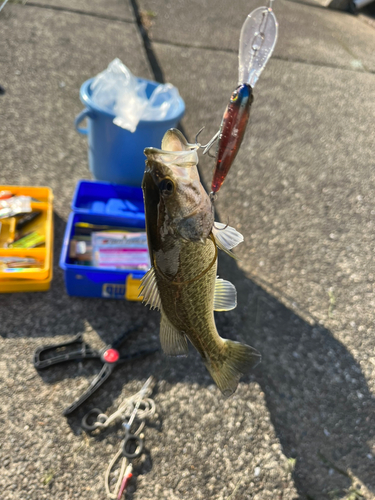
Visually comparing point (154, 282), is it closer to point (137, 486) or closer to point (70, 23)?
point (137, 486)

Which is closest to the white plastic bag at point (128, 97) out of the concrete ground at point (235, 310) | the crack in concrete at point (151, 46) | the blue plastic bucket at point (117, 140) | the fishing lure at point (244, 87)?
the blue plastic bucket at point (117, 140)

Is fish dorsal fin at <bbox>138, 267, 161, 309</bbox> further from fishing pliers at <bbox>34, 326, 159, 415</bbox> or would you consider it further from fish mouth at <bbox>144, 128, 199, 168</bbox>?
fishing pliers at <bbox>34, 326, 159, 415</bbox>

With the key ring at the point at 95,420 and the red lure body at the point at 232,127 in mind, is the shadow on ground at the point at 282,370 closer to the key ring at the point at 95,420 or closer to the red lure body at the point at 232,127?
the key ring at the point at 95,420

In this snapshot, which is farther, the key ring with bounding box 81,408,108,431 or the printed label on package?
the printed label on package

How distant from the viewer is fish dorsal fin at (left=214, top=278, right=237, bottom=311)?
153cm

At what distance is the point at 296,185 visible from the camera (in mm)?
4207

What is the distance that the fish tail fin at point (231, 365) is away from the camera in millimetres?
1537

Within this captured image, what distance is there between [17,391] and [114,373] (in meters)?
0.62

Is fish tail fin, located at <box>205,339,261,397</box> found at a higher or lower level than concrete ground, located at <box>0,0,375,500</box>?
higher

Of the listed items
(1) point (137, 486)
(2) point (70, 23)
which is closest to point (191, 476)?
(1) point (137, 486)

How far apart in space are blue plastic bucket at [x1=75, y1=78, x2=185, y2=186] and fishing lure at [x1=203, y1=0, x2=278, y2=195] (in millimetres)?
1533

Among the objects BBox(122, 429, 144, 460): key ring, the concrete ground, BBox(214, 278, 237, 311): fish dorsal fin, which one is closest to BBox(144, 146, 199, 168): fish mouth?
BBox(214, 278, 237, 311): fish dorsal fin

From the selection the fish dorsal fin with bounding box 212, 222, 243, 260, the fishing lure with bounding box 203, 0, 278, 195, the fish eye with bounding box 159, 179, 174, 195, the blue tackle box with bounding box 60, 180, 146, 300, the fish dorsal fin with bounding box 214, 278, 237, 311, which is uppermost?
the fishing lure with bounding box 203, 0, 278, 195

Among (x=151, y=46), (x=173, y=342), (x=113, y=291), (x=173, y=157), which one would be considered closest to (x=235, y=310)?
(x=113, y=291)
